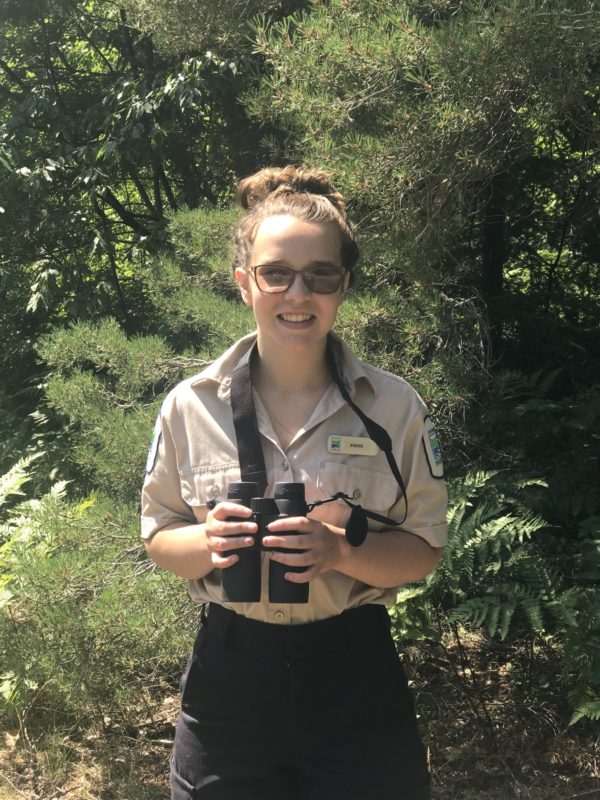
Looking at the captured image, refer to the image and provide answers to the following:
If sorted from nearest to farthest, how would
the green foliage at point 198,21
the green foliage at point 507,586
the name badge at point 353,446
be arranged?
the name badge at point 353,446, the green foliage at point 507,586, the green foliage at point 198,21

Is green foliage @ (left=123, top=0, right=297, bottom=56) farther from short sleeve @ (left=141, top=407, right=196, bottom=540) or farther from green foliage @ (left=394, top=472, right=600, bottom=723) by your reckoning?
short sleeve @ (left=141, top=407, right=196, bottom=540)

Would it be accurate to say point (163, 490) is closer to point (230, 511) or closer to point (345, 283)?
point (230, 511)

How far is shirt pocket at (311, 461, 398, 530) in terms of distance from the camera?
169 cm

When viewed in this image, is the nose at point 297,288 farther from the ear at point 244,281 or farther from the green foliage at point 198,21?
the green foliage at point 198,21

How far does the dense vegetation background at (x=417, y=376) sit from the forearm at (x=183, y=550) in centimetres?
142

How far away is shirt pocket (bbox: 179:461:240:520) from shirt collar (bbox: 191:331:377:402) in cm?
16

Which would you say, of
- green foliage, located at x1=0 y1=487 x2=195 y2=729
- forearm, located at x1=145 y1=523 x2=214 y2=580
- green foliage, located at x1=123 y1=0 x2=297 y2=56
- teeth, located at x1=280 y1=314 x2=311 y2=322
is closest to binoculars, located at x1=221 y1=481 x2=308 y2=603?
forearm, located at x1=145 y1=523 x2=214 y2=580

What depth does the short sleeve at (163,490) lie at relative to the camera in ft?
5.83

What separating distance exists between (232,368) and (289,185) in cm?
44

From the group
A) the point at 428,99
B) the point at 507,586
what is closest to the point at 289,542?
the point at 507,586

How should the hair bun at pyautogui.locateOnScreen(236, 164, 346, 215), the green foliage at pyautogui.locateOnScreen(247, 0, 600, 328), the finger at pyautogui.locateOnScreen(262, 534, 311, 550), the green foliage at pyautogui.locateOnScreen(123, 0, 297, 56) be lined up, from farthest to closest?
the green foliage at pyautogui.locateOnScreen(123, 0, 297, 56), the green foliage at pyautogui.locateOnScreen(247, 0, 600, 328), the hair bun at pyautogui.locateOnScreen(236, 164, 346, 215), the finger at pyautogui.locateOnScreen(262, 534, 311, 550)

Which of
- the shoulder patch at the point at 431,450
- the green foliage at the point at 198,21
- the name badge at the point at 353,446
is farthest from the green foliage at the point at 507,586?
the green foliage at the point at 198,21

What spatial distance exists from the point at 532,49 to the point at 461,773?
2886 millimetres

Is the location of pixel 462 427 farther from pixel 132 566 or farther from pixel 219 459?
pixel 219 459
